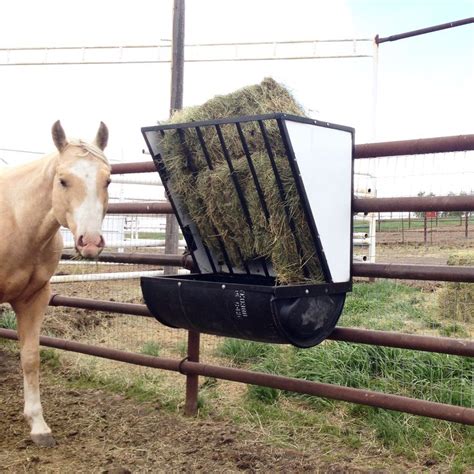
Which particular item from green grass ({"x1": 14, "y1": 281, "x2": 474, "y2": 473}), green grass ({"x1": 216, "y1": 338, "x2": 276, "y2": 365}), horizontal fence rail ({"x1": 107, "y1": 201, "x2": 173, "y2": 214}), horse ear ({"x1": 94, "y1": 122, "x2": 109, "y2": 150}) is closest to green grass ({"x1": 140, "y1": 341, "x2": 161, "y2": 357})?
green grass ({"x1": 14, "y1": 281, "x2": 474, "y2": 473})

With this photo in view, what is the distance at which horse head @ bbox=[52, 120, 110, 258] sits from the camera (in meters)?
2.72

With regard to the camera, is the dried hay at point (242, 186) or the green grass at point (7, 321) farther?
the green grass at point (7, 321)

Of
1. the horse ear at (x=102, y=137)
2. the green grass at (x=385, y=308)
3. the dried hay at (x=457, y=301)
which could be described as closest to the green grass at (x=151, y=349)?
the green grass at (x=385, y=308)

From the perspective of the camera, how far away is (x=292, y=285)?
8.39ft

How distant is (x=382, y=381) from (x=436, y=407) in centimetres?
111

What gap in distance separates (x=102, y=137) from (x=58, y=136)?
27 centimetres

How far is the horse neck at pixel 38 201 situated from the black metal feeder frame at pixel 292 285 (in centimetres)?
66

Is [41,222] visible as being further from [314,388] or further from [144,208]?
[314,388]

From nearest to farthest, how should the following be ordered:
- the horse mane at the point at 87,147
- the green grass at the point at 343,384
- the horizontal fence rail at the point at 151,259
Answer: the horse mane at the point at 87,147, the green grass at the point at 343,384, the horizontal fence rail at the point at 151,259

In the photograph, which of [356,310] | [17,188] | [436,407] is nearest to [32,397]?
[17,188]

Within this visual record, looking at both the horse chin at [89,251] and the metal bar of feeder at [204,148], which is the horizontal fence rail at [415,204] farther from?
the horse chin at [89,251]

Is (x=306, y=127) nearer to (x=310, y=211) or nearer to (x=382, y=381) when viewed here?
(x=310, y=211)

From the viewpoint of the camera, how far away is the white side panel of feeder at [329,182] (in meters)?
2.56

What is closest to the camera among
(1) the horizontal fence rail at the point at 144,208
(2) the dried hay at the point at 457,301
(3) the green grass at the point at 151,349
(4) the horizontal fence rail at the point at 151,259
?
(4) the horizontal fence rail at the point at 151,259
